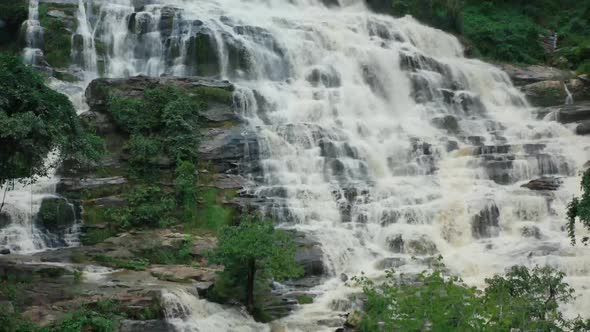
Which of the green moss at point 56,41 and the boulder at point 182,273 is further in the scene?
the green moss at point 56,41

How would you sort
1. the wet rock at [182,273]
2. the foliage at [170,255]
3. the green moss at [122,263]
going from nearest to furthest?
the wet rock at [182,273]
the green moss at [122,263]
the foliage at [170,255]

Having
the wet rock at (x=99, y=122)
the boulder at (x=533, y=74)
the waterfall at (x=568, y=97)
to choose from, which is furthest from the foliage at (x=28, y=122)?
the boulder at (x=533, y=74)

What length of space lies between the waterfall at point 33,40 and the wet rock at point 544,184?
77.4ft

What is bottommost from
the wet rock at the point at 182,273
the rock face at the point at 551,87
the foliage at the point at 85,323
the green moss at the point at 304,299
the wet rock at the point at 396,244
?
the green moss at the point at 304,299

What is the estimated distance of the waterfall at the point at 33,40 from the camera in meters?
32.5

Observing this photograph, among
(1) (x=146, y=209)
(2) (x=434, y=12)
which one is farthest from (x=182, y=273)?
(2) (x=434, y=12)

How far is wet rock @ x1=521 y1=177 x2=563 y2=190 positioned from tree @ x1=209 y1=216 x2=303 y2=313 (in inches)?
502

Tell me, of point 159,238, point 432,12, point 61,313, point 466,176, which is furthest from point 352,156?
point 432,12

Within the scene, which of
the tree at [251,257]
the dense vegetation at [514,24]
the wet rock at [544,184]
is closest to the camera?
the tree at [251,257]

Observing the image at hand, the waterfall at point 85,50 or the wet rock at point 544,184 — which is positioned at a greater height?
the waterfall at point 85,50

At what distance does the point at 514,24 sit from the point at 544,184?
2475cm

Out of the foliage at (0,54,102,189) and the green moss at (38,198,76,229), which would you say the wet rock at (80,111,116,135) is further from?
the foliage at (0,54,102,189)

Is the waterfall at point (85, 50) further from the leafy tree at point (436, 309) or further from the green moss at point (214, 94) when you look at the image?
the leafy tree at point (436, 309)

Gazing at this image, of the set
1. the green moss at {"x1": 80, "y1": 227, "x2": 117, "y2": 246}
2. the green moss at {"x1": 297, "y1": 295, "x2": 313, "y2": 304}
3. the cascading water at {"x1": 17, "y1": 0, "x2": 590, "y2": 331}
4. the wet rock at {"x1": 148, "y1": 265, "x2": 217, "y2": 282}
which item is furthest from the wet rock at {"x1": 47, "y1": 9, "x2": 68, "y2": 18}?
the green moss at {"x1": 297, "y1": 295, "x2": 313, "y2": 304}
